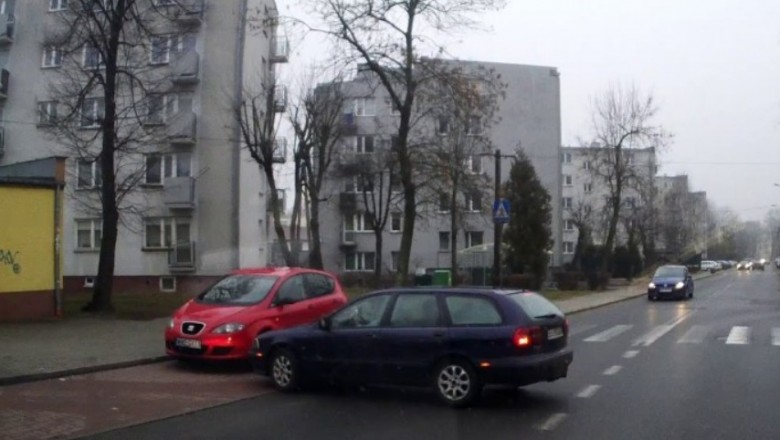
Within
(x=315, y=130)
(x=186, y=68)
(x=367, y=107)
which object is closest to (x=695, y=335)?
(x=315, y=130)

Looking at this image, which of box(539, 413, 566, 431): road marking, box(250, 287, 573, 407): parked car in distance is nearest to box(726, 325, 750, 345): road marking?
box(250, 287, 573, 407): parked car in distance

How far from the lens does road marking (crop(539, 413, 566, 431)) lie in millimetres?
9617

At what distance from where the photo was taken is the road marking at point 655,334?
19403mm

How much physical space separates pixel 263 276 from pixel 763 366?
8.36 meters

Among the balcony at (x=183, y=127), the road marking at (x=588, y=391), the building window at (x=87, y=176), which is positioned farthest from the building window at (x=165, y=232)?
the road marking at (x=588, y=391)

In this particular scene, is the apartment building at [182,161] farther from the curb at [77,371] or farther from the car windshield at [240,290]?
the curb at [77,371]

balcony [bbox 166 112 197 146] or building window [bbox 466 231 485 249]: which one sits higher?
balcony [bbox 166 112 197 146]

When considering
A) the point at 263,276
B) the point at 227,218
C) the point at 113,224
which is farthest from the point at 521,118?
the point at 263,276

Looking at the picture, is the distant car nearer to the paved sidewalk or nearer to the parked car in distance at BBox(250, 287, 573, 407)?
the paved sidewalk

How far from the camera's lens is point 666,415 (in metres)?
10.3

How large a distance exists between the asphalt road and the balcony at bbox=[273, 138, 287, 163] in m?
26.6

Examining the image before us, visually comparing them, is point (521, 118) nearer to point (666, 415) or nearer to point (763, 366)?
point (763, 366)

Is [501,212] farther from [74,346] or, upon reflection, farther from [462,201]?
[462,201]

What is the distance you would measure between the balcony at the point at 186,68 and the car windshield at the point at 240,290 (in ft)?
86.1
